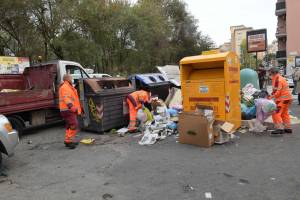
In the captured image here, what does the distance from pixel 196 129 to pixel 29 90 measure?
15.5 feet

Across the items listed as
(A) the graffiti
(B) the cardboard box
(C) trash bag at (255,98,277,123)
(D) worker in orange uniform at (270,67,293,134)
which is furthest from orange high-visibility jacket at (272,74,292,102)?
(A) the graffiti

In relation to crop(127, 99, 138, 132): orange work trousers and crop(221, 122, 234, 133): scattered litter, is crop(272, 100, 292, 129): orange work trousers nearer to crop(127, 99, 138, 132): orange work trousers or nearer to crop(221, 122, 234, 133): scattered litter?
crop(221, 122, 234, 133): scattered litter

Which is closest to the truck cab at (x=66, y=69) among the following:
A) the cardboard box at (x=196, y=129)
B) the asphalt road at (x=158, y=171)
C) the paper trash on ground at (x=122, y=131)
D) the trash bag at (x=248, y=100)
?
the paper trash on ground at (x=122, y=131)

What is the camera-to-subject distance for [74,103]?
22.0 feet

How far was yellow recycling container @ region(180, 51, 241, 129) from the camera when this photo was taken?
22.8 feet

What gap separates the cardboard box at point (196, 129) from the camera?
240 inches

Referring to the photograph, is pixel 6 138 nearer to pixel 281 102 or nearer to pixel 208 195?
pixel 208 195

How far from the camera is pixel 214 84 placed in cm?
710

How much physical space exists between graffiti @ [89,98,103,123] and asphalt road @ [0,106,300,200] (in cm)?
109

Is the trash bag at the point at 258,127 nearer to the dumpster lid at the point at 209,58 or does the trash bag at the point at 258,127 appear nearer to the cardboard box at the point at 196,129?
the cardboard box at the point at 196,129

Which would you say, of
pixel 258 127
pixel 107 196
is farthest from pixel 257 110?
pixel 107 196

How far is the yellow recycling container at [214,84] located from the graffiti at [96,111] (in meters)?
2.13

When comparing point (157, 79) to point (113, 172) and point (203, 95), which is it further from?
point (113, 172)

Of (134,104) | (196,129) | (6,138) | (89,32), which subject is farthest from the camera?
(89,32)
